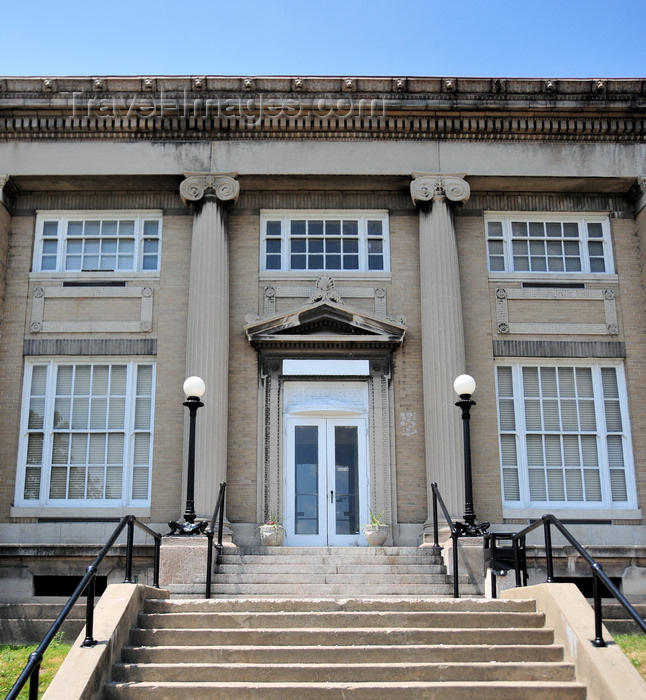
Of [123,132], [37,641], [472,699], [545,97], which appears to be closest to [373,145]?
[545,97]

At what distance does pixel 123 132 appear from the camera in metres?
17.8

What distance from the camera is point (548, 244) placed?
715 inches

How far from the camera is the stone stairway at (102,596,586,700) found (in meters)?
8.50

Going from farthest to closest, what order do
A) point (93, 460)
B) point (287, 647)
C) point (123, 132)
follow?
point (123, 132) → point (93, 460) → point (287, 647)

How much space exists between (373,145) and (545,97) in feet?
11.3

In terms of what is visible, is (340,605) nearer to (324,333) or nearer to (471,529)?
(471,529)

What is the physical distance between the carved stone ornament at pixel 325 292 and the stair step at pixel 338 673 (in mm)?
9226

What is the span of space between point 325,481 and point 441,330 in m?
3.47

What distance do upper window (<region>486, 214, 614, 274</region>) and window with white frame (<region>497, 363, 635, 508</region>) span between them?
208 cm

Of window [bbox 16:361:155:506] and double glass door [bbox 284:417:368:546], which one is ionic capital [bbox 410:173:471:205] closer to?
double glass door [bbox 284:417:368:546]

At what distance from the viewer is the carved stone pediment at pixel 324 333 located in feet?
55.5

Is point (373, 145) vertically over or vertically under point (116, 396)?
over

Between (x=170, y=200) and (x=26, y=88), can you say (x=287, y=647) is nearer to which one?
(x=170, y=200)

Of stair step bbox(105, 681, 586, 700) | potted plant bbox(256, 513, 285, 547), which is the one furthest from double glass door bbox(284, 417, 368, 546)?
stair step bbox(105, 681, 586, 700)
